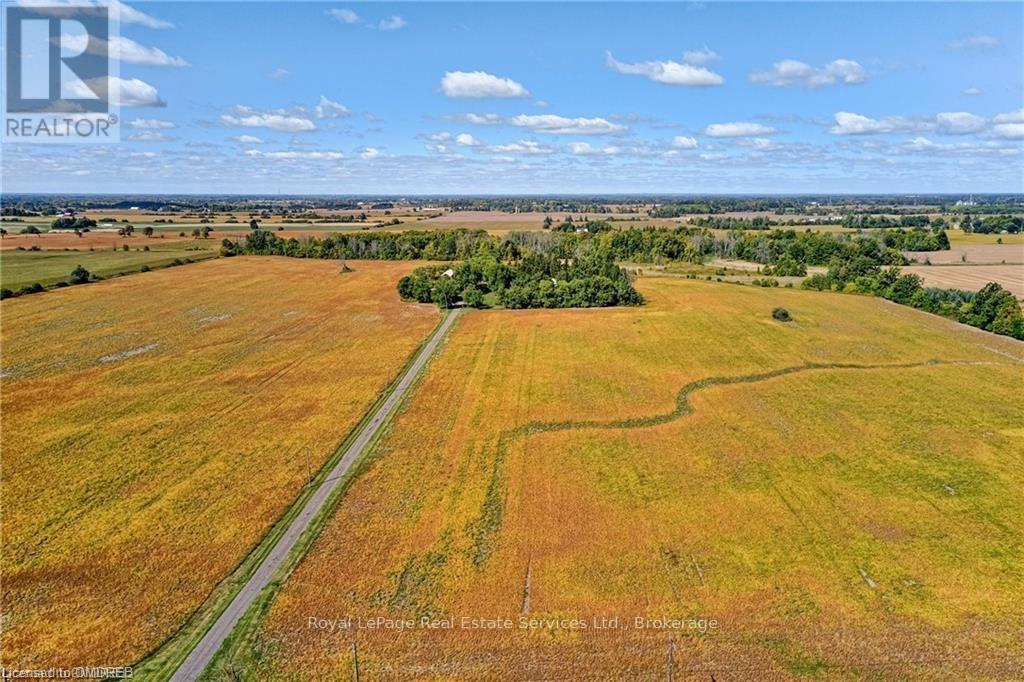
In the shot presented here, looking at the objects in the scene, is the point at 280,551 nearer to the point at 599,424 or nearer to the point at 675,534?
the point at 675,534

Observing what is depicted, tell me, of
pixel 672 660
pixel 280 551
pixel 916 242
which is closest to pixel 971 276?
pixel 916 242

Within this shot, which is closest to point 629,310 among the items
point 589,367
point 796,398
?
point 589,367

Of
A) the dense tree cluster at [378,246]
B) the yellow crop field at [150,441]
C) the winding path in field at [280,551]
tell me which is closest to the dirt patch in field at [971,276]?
the dense tree cluster at [378,246]

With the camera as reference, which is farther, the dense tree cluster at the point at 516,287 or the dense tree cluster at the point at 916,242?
the dense tree cluster at the point at 916,242

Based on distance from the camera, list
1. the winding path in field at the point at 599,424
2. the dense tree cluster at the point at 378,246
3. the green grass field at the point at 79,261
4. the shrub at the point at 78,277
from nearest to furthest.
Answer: the winding path in field at the point at 599,424
the shrub at the point at 78,277
the green grass field at the point at 79,261
the dense tree cluster at the point at 378,246

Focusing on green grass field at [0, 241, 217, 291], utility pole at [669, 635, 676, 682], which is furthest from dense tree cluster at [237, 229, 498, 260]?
utility pole at [669, 635, 676, 682]

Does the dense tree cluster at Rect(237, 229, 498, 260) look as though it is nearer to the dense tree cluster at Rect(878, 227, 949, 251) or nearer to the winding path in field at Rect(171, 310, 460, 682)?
the winding path in field at Rect(171, 310, 460, 682)

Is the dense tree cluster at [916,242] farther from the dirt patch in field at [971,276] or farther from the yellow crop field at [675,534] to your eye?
the yellow crop field at [675,534]
